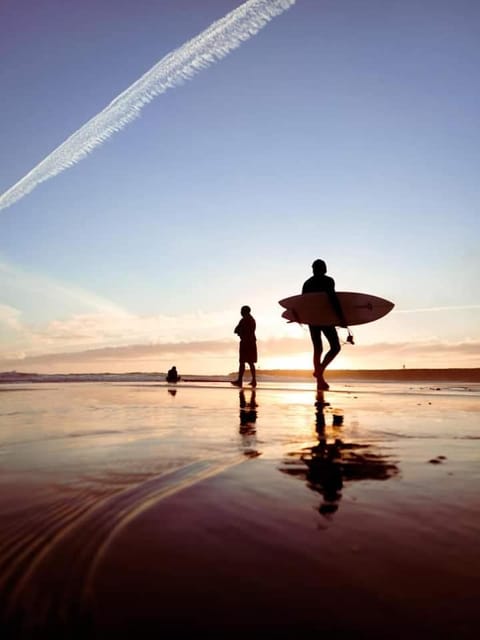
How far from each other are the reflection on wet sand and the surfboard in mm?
7500

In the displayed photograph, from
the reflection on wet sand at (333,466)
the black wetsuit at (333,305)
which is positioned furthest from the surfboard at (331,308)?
the reflection on wet sand at (333,466)

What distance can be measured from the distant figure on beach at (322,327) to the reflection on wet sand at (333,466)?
7208 millimetres

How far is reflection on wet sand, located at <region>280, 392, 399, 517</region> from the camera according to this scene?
7.09 ft

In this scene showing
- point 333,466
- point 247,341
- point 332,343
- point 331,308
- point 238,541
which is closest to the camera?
point 238,541

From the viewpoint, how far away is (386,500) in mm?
1991

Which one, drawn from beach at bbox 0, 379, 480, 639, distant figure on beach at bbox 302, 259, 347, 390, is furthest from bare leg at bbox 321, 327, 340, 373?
beach at bbox 0, 379, 480, 639

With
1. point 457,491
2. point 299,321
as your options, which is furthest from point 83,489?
point 299,321

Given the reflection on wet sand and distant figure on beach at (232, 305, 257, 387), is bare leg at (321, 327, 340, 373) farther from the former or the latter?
the reflection on wet sand

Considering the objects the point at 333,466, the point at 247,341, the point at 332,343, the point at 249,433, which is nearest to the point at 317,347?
the point at 332,343

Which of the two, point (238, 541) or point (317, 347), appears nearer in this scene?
point (238, 541)

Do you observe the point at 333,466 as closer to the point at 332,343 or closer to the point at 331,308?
the point at 332,343

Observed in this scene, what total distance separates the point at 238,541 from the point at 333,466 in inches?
54.3

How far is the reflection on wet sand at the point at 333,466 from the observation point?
216 centimetres

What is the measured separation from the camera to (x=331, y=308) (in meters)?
11.3
